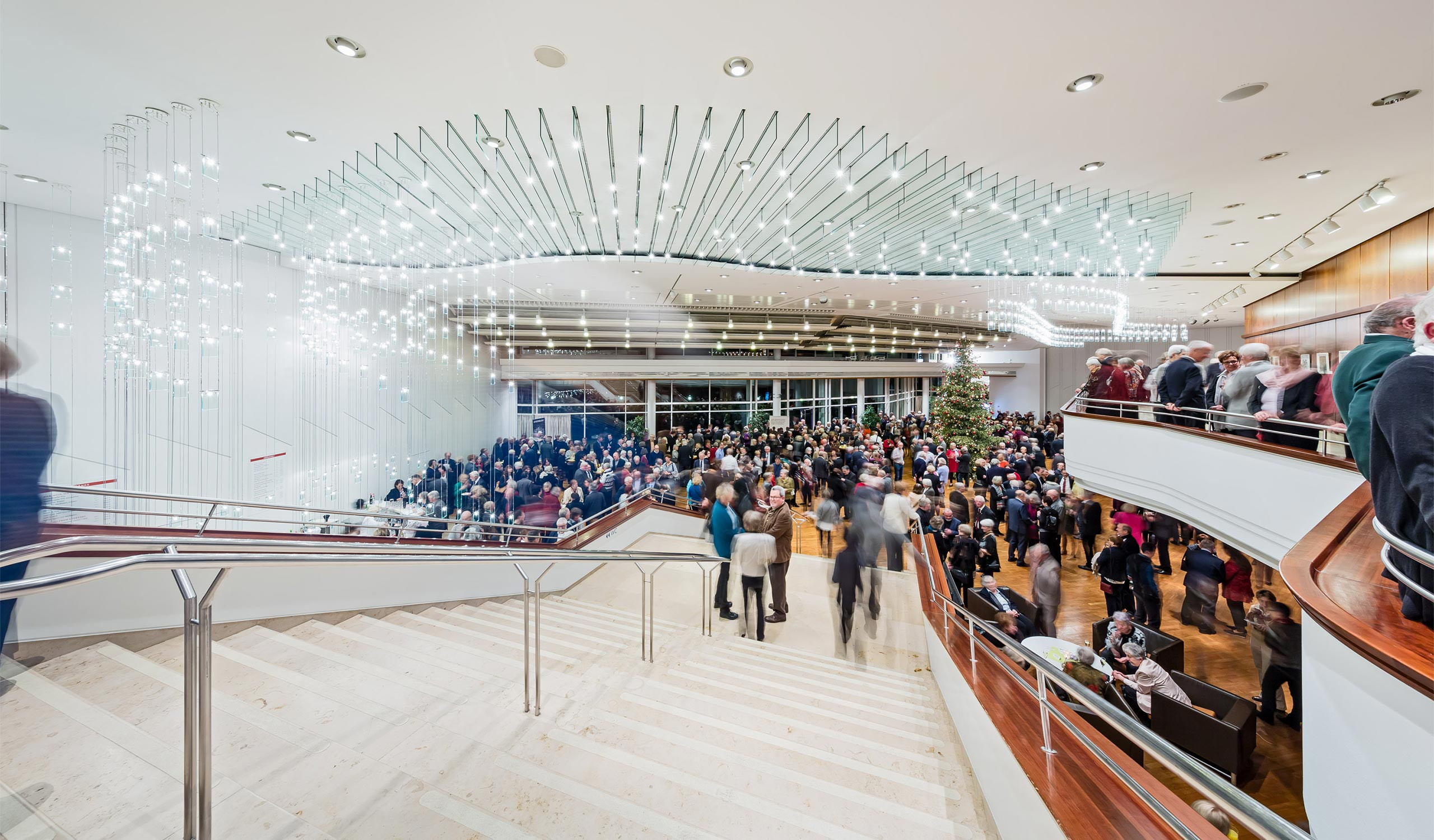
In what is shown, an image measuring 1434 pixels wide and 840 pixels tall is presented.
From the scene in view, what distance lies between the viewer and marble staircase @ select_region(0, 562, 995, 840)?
4.76 ft

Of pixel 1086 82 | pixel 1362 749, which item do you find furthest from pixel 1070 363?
pixel 1362 749

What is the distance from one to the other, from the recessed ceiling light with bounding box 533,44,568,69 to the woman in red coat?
7.78 meters

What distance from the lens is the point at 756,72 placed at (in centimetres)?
370

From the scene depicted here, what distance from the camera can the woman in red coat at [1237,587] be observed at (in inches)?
225

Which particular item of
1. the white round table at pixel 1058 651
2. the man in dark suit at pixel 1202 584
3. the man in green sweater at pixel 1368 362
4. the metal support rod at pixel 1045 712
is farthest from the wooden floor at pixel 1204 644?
the man in green sweater at pixel 1368 362

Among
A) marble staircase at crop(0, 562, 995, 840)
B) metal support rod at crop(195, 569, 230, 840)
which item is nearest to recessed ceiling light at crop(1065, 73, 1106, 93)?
marble staircase at crop(0, 562, 995, 840)

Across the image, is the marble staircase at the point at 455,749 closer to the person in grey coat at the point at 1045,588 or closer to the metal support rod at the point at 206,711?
the metal support rod at the point at 206,711

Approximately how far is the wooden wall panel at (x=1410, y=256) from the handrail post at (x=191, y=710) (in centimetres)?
1172

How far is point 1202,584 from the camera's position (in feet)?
19.5

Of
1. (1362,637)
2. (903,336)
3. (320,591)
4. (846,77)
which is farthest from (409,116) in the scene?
(903,336)

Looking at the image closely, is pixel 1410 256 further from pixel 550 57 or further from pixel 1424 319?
pixel 550 57

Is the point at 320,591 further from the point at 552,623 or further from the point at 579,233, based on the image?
the point at 579,233

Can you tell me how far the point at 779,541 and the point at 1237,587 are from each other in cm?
507

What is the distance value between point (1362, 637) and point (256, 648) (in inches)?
178
